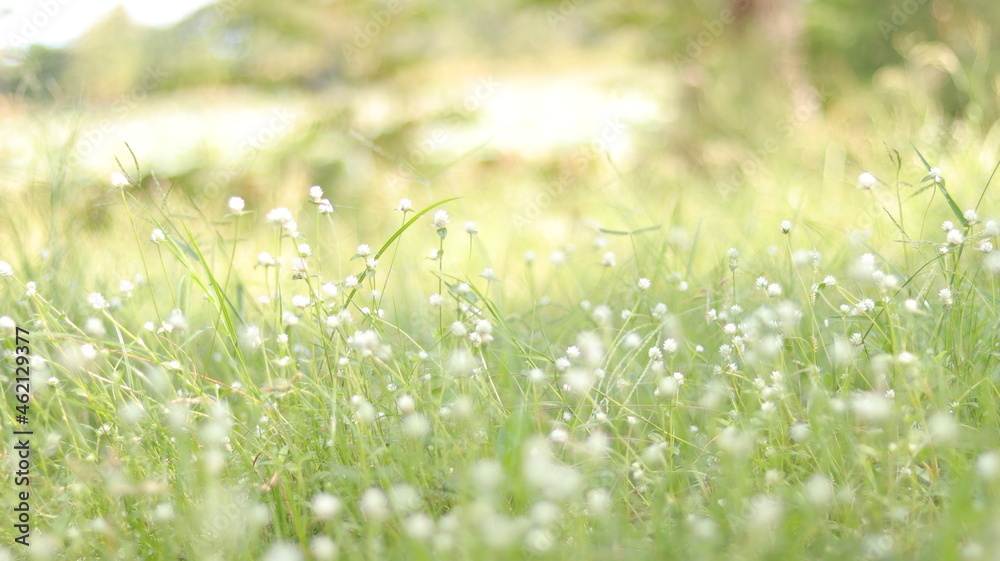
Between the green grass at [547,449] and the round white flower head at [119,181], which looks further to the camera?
the round white flower head at [119,181]

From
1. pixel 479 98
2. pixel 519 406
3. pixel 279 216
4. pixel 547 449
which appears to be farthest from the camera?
pixel 479 98

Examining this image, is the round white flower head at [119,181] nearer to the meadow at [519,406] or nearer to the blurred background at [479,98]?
the meadow at [519,406]

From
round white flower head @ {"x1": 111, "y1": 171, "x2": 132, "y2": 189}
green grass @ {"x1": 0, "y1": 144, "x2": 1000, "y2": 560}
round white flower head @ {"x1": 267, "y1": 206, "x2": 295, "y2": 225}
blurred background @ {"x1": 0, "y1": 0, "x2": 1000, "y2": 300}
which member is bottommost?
green grass @ {"x1": 0, "y1": 144, "x2": 1000, "y2": 560}

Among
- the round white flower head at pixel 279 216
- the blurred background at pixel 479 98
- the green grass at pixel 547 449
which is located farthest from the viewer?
the blurred background at pixel 479 98

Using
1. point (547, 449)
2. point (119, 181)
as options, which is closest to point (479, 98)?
point (119, 181)

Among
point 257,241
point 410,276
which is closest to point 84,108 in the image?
point 410,276

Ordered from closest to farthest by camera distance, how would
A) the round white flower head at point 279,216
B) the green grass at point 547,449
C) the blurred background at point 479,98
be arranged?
1. the green grass at point 547,449
2. the round white flower head at point 279,216
3. the blurred background at point 479,98

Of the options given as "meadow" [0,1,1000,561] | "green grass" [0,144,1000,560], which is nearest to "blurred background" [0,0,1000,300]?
"meadow" [0,1,1000,561]

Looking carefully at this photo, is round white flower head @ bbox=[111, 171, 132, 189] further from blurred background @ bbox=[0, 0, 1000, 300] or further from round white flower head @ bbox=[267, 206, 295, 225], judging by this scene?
blurred background @ bbox=[0, 0, 1000, 300]

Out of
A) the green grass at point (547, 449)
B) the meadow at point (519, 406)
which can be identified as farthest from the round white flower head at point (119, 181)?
the green grass at point (547, 449)

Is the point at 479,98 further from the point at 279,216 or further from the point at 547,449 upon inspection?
the point at 547,449

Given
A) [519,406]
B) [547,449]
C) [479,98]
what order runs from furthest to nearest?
[479,98], [519,406], [547,449]
